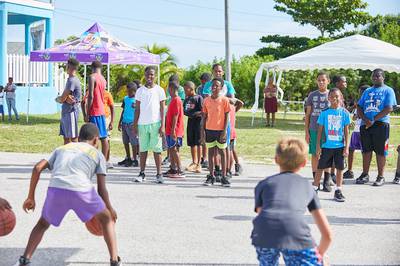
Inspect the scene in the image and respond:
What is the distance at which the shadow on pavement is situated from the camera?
5.78 m

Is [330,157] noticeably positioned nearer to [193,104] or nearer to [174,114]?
[174,114]

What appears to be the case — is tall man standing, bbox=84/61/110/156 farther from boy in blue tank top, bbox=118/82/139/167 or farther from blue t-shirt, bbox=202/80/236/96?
blue t-shirt, bbox=202/80/236/96

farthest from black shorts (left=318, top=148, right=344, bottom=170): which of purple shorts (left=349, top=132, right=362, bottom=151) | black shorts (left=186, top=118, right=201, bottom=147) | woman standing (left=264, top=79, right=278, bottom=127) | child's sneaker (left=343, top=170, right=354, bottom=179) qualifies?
woman standing (left=264, top=79, right=278, bottom=127)

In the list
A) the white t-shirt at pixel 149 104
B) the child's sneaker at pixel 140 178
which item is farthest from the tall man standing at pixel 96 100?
the child's sneaker at pixel 140 178

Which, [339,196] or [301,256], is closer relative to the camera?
[301,256]

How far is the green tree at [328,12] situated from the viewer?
4534 centimetres

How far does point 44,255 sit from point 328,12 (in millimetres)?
42070

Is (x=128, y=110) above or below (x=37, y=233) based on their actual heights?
above

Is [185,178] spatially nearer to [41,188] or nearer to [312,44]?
[41,188]

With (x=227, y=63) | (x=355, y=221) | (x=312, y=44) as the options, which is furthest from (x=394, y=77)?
(x=355, y=221)

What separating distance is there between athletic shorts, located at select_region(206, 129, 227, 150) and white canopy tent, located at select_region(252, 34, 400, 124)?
12.9 meters

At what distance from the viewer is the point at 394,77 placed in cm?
3722

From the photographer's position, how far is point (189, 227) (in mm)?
7332

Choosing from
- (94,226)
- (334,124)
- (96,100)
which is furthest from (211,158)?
(94,226)
